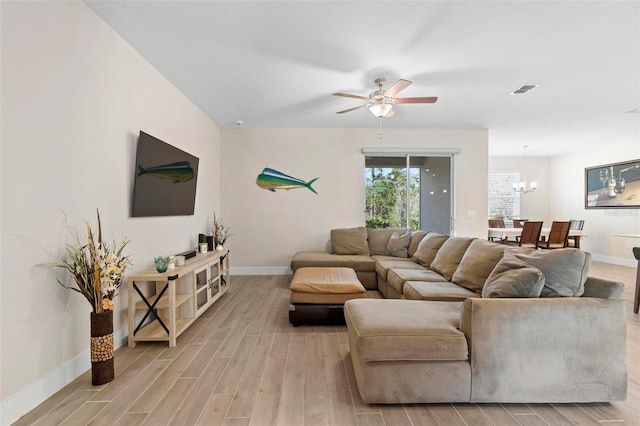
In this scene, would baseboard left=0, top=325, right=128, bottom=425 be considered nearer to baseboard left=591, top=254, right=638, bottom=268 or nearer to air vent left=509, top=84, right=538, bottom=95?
air vent left=509, top=84, right=538, bottom=95

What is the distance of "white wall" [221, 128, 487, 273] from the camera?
5.50 metres

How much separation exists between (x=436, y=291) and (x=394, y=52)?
2.29 meters

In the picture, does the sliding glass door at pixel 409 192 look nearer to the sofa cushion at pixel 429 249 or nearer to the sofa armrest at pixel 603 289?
the sofa cushion at pixel 429 249

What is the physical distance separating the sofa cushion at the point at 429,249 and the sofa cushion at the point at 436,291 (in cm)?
86

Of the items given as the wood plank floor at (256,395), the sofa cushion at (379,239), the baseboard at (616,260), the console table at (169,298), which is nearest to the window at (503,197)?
the baseboard at (616,260)

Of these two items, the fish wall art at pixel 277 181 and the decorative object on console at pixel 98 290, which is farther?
the fish wall art at pixel 277 181

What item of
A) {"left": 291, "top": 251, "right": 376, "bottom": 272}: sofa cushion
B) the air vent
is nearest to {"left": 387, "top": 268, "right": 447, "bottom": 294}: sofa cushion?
{"left": 291, "top": 251, "right": 376, "bottom": 272}: sofa cushion

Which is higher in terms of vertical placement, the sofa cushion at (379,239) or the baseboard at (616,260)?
the sofa cushion at (379,239)

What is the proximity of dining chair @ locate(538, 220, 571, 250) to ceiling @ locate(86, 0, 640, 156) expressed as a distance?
2013 mm

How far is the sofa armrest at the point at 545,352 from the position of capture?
5.82 feet

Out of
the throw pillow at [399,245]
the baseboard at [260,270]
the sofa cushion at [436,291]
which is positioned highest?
the throw pillow at [399,245]

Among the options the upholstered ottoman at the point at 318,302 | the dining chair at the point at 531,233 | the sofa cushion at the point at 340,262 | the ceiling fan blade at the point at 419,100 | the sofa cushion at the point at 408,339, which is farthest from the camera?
the dining chair at the point at 531,233

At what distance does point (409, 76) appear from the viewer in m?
3.38

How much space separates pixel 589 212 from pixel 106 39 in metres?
9.97
